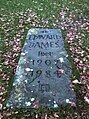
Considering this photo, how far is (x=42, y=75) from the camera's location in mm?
5633

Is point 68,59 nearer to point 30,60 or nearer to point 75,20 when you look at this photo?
point 30,60

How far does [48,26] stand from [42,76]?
9.56 feet

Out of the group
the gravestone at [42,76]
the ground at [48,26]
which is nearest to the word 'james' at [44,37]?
the gravestone at [42,76]

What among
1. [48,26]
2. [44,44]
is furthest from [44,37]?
[48,26]

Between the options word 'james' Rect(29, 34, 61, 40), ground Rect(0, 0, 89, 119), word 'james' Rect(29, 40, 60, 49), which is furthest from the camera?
word 'james' Rect(29, 34, 61, 40)

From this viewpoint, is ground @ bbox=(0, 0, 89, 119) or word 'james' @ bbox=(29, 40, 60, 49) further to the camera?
word 'james' @ bbox=(29, 40, 60, 49)

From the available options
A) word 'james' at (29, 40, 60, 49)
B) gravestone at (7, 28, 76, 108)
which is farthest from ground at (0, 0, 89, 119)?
word 'james' at (29, 40, 60, 49)

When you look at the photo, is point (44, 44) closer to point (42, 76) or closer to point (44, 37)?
point (44, 37)

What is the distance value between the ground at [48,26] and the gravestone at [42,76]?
0.50 ft

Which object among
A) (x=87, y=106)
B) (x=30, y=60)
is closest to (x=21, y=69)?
(x=30, y=60)

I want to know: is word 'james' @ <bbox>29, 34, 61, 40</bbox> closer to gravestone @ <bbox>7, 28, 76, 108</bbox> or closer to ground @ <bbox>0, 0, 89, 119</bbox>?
gravestone @ <bbox>7, 28, 76, 108</bbox>

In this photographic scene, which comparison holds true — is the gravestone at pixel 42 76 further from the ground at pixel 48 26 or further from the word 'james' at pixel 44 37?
the ground at pixel 48 26

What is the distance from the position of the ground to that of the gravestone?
0.50 feet

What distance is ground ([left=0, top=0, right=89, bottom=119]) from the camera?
15.6 ft
